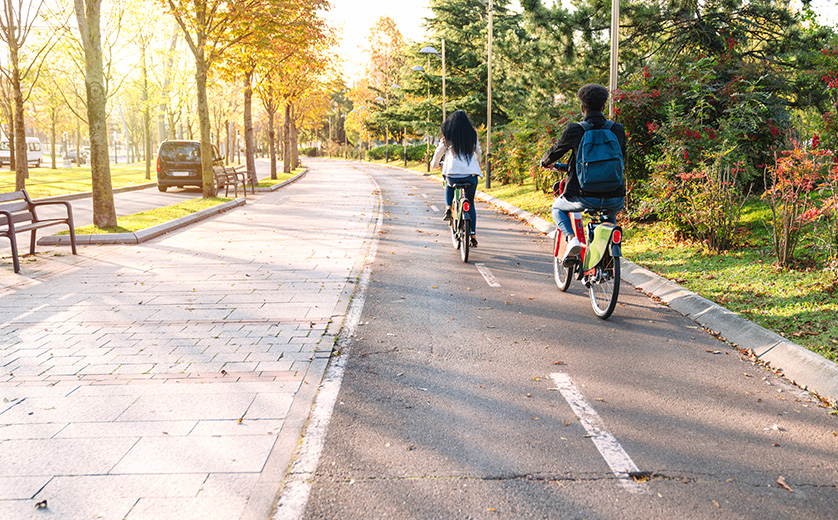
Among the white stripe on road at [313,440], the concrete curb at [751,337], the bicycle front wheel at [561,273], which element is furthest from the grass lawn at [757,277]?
the white stripe on road at [313,440]

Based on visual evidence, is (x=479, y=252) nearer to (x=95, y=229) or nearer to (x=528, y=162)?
(x=95, y=229)

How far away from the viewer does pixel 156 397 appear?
4109 millimetres

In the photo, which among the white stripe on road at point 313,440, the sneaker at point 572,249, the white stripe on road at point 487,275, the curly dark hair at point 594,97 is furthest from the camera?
the white stripe on road at point 487,275

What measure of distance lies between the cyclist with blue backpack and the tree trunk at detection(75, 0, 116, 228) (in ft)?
29.7

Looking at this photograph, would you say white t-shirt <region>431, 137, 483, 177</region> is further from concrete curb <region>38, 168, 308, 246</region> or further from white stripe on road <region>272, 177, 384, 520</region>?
concrete curb <region>38, 168, 308, 246</region>

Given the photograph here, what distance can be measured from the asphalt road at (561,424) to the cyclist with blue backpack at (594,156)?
3.94 feet

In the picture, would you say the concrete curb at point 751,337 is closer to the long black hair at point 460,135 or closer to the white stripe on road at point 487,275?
the white stripe on road at point 487,275

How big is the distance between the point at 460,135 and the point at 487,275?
220 centimetres

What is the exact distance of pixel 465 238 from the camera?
9.02 m

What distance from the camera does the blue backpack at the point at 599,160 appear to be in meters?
5.96

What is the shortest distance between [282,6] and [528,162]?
921cm

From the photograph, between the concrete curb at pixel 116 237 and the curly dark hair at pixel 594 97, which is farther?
the concrete curb at pixel 116 237

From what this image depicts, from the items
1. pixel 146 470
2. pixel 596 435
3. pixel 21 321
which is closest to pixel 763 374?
pixel 596 435

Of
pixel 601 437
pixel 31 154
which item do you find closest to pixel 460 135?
pixel 601 437
